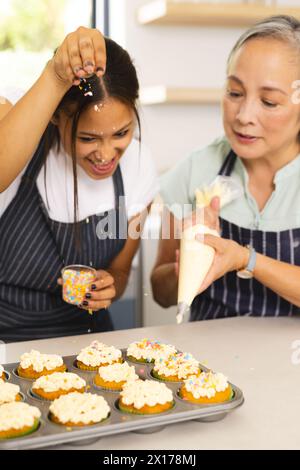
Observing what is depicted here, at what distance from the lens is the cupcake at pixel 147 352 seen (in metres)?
1.20

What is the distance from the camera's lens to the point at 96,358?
1163 mm

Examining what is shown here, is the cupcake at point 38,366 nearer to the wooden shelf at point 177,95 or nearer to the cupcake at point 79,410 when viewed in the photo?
the cupcake at point 79,410

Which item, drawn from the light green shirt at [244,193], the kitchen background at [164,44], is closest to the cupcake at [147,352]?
the light green shirt at [244,193]

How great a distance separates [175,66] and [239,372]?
2119 mm

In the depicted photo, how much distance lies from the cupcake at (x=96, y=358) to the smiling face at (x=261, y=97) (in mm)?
708

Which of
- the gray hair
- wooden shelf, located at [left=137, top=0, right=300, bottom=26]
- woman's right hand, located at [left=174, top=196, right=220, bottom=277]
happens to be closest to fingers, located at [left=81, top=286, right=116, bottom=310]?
woman's right hand, located at [left=174, top=196, right=220, bottom=277]

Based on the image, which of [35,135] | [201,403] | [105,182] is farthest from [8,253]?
[201,403]

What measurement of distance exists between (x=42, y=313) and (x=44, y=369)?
0.60 m

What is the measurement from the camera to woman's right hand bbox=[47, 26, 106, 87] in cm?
117

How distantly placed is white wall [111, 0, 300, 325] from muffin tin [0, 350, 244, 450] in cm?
204

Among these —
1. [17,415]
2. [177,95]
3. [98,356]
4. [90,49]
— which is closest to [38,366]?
[98,356]

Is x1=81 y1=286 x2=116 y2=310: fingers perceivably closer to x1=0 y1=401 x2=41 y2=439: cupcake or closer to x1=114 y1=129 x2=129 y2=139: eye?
x1=114 y1=129 x2=129 y2=139: eye
